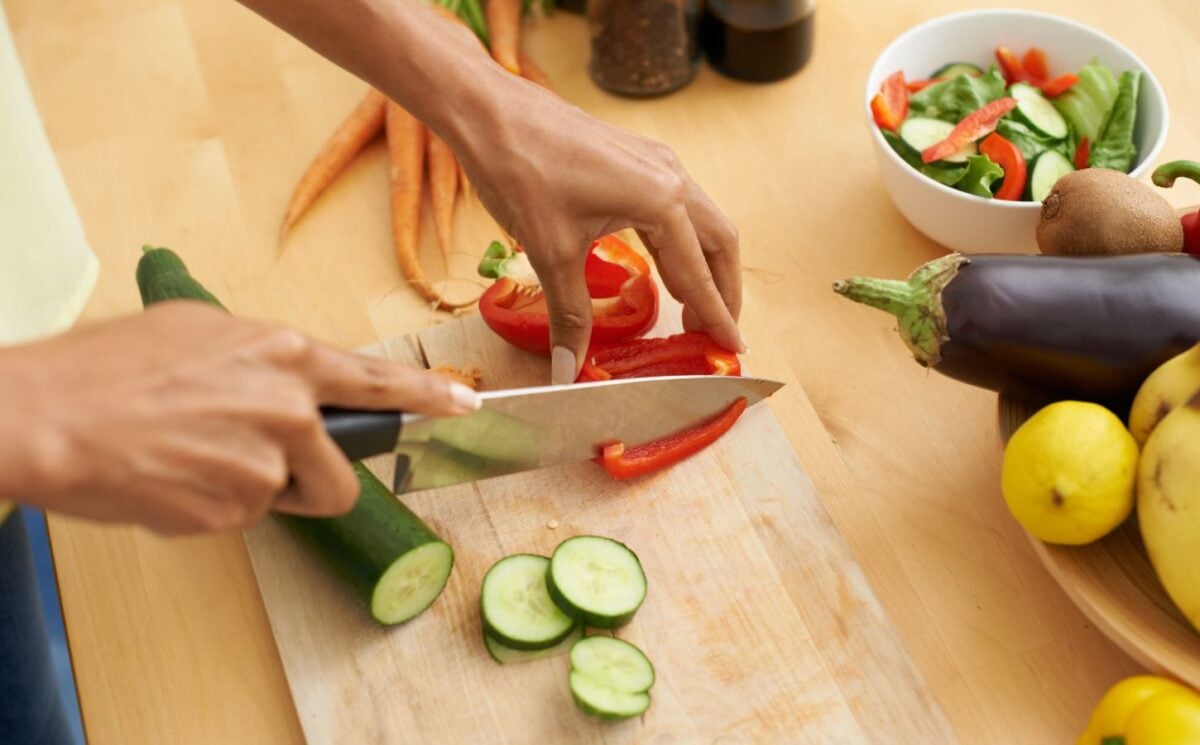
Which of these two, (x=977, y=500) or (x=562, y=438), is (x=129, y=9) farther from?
(x=977, y=500)

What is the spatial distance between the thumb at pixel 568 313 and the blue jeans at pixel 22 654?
0.85m

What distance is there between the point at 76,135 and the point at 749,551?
1.65 metres

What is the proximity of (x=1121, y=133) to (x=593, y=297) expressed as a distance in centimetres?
92

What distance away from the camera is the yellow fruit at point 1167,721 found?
4.31 feet

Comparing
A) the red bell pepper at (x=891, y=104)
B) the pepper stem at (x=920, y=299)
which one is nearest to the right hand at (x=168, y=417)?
the pepper stem at (x=920, y=299)

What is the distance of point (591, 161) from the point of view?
5.27 feet

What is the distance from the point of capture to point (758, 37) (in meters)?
2.38

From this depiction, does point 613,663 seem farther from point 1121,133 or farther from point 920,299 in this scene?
point 1121,133

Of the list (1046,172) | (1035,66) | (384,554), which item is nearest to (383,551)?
(384,554)

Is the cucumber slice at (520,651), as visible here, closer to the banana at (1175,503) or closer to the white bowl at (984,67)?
the banana at (1175,503)

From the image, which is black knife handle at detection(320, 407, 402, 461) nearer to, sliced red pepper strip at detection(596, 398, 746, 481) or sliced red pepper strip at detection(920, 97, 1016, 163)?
sliced red pepper strip at detection(596, 398, 746, 481)

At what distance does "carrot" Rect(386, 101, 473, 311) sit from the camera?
6.98 ft

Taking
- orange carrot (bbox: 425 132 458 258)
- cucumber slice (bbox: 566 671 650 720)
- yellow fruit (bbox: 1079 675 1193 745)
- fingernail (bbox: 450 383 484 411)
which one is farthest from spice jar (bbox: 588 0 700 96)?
yellow fruit (bbox: 1079 675 1193 745)

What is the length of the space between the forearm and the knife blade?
39 cm
